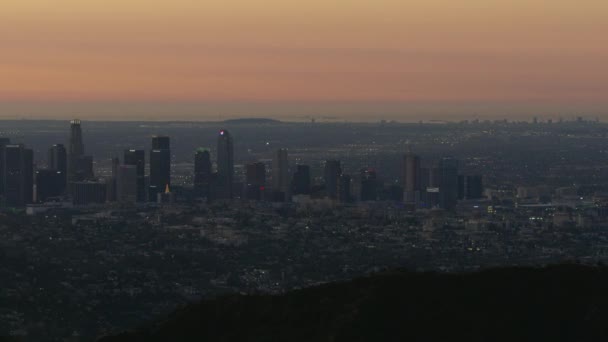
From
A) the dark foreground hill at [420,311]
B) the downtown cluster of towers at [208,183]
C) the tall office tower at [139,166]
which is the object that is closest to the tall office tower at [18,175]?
the downtown cluster of towers at [208,183]

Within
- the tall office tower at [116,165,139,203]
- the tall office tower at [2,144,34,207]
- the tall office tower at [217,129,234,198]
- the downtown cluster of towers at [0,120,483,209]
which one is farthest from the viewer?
the tall office tower at [217,129,234,198]

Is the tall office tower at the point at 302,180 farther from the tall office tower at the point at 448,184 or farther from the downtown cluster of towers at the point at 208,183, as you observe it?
the tall office tower at the point at 448,184

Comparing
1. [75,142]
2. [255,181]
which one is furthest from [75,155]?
[255,181]

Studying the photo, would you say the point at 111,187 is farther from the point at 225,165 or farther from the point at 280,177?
the point at 280,177

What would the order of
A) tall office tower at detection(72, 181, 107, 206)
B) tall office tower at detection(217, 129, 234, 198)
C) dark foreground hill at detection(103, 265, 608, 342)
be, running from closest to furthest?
1. dark foreground hill at detection(103, 265, 608, 342)
2. tall office tower at detection(72, 181, 107, 206)
3. tall office tower at detection(217, 129, 234, 198)

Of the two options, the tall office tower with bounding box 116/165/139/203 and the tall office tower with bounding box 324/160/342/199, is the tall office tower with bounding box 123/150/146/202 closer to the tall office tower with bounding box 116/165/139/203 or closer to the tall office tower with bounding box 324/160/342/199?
the tall office tower with bounding box 116/165/139/203

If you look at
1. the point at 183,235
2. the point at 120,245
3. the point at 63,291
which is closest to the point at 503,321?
the point at 63,291

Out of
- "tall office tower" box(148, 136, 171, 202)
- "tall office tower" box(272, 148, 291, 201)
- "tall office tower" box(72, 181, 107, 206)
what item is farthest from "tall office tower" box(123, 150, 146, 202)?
"tall office tower" box(272, 148, 291, 201)
